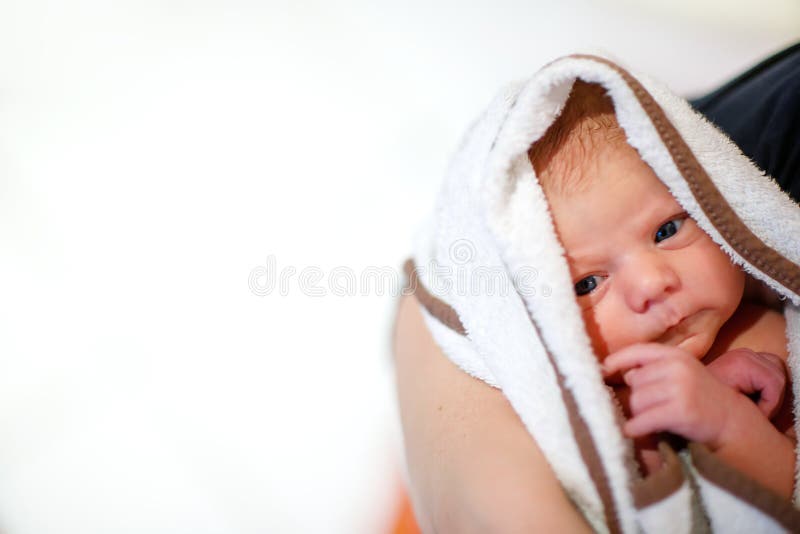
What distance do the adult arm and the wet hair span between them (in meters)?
0.26

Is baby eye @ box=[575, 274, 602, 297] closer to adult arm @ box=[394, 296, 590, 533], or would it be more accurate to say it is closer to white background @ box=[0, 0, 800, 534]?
adult arm @ box=[394, 296, 590, 533]

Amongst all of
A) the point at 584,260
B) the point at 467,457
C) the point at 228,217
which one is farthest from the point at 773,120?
the point at 228,217

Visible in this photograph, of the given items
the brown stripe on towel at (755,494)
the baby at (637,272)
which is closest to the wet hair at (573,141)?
the baby at (637,272)

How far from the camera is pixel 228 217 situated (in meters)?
1.14

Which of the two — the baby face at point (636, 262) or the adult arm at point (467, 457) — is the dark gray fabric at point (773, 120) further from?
the adult arm at point (467, 457)

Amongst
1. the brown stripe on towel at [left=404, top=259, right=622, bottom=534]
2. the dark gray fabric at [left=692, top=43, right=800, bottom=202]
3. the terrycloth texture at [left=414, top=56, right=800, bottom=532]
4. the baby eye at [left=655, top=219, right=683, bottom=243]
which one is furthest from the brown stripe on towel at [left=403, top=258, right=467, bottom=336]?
the dark gray fabric at [left=692, top=43, right=800, bottom=202]

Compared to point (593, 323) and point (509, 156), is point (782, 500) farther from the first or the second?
point (509, 156)

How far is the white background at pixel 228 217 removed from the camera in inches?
40.3

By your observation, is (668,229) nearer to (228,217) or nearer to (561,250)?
(561,250)

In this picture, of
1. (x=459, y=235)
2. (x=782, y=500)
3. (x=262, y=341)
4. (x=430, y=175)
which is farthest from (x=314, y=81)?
(x=782, y=500)

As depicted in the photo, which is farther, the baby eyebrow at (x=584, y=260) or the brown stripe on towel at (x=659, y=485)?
the baby eyebrow at (x=584, y=260)

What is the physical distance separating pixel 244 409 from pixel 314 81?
63 centimetres

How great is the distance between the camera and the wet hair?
0.69 meters

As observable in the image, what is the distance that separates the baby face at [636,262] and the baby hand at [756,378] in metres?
0.03
